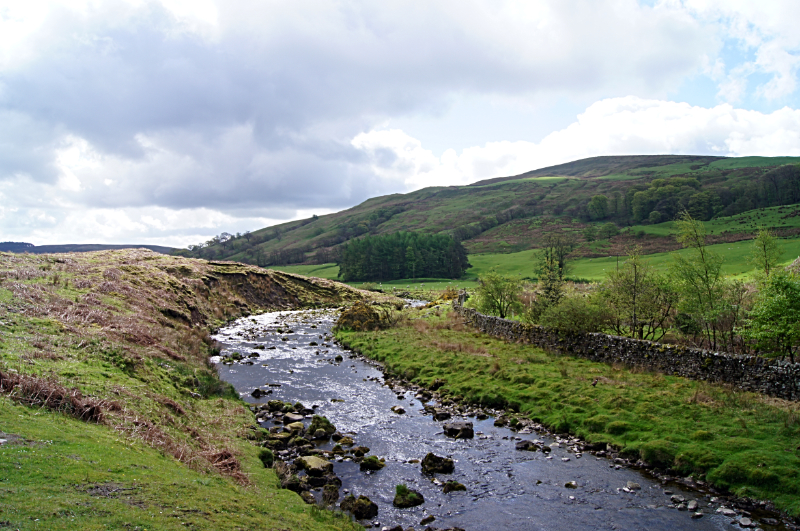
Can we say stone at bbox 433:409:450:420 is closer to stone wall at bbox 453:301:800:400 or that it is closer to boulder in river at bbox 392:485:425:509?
boulder in river at bbox 392:485:425:509

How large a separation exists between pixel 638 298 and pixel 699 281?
5.25 meters

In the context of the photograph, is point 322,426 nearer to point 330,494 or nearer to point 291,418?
point 291,418

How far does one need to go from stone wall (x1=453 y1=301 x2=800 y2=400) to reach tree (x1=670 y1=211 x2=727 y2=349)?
3934 mm

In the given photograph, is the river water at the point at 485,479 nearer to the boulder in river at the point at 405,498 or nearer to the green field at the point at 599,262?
the boulder in river at the point at 405,498

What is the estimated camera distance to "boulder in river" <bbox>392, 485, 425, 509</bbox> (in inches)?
626

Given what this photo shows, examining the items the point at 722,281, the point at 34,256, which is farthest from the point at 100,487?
the point at 34,256

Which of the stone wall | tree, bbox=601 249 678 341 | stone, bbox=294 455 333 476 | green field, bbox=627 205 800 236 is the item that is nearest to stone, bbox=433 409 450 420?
stone, bbox=294 455 333 476

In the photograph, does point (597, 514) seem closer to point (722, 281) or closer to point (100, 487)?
point (100, 487)

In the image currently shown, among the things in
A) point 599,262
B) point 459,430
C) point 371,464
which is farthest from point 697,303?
point 599,262

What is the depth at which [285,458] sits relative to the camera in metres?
19.7

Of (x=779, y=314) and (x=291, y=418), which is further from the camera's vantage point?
(x=291, y=418)

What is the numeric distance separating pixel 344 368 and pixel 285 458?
18.6 metres

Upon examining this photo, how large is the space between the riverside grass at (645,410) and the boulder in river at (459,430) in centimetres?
411

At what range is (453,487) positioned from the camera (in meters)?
17.2
